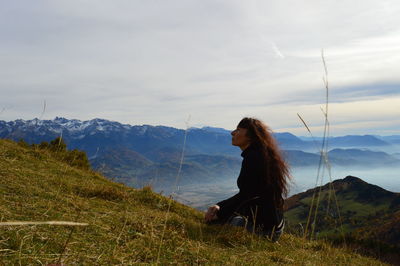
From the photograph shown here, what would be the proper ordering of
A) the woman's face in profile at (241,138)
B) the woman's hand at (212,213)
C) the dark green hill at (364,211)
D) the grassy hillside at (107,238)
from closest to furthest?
the grassy hillside at (107,238) → the woman's hand at (212,213) → the woman's face in profile at (241,138) → the dark green hill at (364,211)

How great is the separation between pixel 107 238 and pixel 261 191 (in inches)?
132

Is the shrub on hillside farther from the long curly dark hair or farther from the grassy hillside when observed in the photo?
the long curly dark hair

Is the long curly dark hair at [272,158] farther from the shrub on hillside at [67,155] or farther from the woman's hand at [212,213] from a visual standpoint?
the shrub on hillside at [67,155]

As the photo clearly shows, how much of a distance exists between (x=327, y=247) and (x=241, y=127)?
365 centimetres

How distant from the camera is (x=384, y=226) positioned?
85.2 metres

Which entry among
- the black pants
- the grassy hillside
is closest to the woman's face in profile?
the black pants

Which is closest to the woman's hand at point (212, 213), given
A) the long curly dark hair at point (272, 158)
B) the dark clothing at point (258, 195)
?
the dark clothing at point (258, 195)

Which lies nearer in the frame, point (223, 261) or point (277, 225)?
point (223, 261)

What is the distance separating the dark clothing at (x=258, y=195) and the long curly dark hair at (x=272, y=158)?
1.8 inches

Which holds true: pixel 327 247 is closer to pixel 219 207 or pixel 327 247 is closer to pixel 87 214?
pixel 219 207

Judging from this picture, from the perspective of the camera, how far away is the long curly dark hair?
6.72m

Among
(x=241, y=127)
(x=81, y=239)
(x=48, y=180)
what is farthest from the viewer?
(x=48, y=180)

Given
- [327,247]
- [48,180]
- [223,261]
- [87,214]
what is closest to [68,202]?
[87,214]

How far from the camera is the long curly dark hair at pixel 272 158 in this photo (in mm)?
6719
